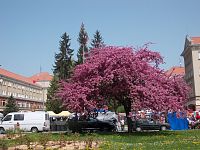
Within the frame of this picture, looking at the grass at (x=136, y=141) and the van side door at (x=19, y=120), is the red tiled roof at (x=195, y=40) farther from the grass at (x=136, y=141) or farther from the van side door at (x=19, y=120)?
the grass at (x=136, y=141)

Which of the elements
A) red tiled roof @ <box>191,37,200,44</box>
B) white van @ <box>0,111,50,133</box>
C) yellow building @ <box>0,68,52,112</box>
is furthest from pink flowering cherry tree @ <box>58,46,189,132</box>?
yellow building @ <box>0,68,52,112</box>

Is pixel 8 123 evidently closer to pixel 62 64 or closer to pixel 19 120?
pixel 19 120

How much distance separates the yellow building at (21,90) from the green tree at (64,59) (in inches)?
812

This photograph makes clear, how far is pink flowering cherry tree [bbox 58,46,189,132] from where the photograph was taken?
2555 centimetres

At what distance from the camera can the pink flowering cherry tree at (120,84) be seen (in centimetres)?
2555

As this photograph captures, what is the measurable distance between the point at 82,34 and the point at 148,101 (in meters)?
53.5

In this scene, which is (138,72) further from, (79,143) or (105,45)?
(79,143)

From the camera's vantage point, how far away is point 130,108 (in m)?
27.9

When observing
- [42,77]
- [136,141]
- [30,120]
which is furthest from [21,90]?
[136,141]

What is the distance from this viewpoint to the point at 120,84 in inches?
1028

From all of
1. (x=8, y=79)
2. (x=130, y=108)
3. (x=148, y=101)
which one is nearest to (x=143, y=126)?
(x=130, y=108)

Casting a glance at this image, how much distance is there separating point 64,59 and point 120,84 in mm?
49505

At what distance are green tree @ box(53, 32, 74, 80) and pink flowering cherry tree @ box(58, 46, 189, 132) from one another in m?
45.5

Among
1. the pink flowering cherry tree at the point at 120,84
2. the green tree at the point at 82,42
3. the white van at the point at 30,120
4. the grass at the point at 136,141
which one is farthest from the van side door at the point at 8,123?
the green tree at the point at 82,42
